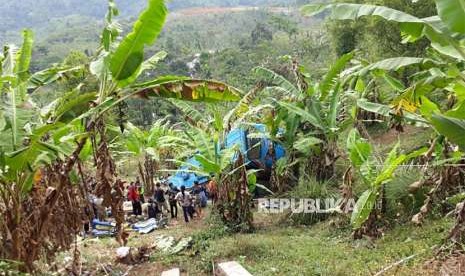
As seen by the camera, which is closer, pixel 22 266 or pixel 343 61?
pixel 22 266

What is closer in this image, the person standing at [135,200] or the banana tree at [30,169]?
the banana tree at [30,169]

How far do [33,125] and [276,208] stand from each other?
21.3 feet

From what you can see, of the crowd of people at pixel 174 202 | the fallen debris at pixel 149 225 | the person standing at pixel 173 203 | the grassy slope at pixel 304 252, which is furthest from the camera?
the person standing at pixel 173 203

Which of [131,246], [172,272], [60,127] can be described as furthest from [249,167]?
[60,127]

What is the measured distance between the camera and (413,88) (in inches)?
214

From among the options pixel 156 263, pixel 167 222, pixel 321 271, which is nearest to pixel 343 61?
pixel 321 271

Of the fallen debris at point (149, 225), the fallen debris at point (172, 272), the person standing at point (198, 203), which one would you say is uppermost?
the fallen debris at point (172, 272)

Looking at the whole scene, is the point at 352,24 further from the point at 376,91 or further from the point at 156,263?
the point at 156,263

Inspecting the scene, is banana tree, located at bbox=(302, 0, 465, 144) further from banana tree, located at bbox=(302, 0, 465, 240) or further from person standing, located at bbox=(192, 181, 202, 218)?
person standing, located at bbox=(192, 181, 202, 218)

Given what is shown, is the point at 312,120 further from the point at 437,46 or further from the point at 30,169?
the point at 30,169

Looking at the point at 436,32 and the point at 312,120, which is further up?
the point at 436,32

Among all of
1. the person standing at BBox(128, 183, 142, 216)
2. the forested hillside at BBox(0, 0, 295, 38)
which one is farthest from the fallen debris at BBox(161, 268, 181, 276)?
the forested hillside at BBox(0, 0, 295, 38)

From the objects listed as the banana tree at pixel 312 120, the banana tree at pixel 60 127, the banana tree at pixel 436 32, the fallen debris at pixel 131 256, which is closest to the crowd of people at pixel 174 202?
the banana tree at pixel 312 120

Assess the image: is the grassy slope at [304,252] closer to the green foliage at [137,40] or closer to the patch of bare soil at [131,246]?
the patch of bare soil at [131,246]
